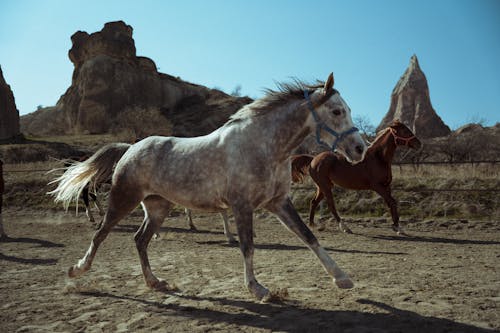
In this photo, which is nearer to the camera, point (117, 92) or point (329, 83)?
A: point (329, 83)

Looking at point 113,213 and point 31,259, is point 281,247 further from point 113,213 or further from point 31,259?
point 31,259

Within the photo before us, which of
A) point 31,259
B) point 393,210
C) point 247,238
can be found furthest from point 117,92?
point 247,238

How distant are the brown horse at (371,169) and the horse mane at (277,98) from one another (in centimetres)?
415

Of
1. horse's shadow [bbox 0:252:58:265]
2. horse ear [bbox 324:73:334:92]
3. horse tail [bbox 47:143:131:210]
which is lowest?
horse's shadow [bbox 0:252:58:265]

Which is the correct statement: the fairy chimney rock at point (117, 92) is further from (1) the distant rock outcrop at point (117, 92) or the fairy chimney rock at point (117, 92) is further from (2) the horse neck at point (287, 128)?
(2) the horse neck at point (287, 128)

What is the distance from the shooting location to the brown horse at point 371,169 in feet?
26.4

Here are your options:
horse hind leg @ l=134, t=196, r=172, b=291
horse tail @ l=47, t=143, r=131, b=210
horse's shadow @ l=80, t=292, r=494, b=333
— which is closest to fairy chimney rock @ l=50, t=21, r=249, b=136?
horse tail @ l=47, t=143, r=131, b=210

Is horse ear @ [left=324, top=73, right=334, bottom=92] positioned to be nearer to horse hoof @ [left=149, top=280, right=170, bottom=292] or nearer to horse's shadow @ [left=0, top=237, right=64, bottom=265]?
horse hoof @ [left=149, top=280, right=170, bottom=292]

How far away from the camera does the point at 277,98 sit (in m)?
3.75

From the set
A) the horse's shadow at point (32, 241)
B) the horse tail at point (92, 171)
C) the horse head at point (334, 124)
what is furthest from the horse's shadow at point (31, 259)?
the horse head at point (334, 124)

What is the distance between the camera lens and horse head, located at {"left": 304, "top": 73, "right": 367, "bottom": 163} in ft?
11.2

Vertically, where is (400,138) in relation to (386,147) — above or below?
above

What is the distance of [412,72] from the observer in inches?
1889

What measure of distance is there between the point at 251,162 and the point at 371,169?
17.8 ft
